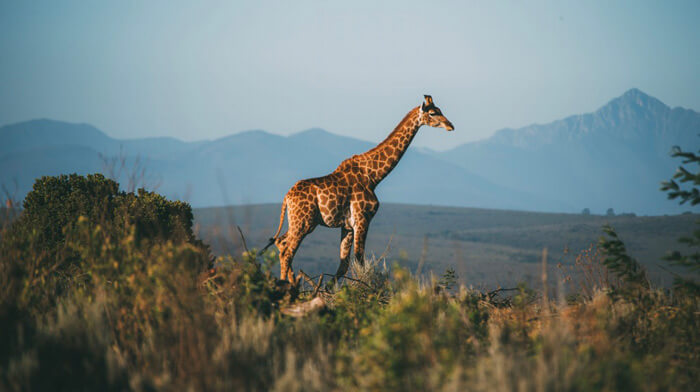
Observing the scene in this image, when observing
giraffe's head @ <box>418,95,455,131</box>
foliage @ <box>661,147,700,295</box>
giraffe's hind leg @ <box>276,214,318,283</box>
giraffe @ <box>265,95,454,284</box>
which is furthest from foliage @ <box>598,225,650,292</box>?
giraffe's hind leg @ <box>276,214,318,283</box>

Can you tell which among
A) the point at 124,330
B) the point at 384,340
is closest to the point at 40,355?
the point at 124,330

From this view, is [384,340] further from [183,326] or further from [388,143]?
[388,143]

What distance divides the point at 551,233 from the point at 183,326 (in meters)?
84.1

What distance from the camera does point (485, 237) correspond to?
299 feet

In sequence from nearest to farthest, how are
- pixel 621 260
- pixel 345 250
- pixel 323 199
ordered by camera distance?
pixel 621 260
pixel 323 199
pixel 345 250

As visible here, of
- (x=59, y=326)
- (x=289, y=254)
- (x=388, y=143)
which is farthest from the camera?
(x=388, y=143)

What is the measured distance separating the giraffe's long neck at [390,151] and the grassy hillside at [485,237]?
39.2 metres

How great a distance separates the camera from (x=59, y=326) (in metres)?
6.30

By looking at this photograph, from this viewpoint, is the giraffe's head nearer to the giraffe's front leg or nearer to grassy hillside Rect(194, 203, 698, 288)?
the giraffe's front leg

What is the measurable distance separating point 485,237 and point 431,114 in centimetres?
8448

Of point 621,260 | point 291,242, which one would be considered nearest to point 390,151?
point 291,242

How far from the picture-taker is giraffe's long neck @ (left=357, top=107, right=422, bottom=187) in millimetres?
9852

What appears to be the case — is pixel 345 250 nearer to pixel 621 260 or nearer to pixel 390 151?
pixel 390 151

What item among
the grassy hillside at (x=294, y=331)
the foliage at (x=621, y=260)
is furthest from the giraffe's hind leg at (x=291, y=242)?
the foliage at (x=621, y=260)
